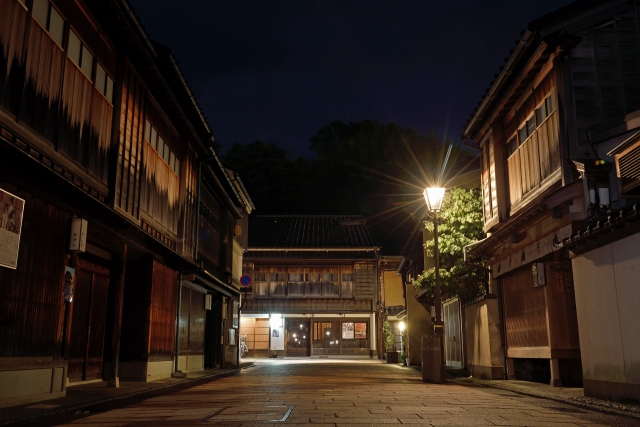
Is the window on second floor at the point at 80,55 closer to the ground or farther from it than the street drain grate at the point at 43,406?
farther from it

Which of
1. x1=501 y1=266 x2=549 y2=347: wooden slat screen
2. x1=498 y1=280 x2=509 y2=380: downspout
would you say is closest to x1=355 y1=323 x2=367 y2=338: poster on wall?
x1=498 y1=280 x2=509 y2=380: downspout

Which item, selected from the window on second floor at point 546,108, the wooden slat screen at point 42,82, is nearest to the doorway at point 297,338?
the window on second floor at point 546,108

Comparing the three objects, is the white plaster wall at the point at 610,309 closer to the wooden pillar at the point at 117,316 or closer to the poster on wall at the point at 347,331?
the wooden pillar at the point at 117,316

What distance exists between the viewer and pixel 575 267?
41.3 ft

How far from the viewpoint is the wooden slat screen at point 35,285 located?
9820mm

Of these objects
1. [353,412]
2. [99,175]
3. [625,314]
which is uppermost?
[99,175]

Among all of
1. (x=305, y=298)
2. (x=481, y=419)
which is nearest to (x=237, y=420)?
(x=481, y=419)

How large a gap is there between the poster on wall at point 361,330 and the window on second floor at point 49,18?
139 feet

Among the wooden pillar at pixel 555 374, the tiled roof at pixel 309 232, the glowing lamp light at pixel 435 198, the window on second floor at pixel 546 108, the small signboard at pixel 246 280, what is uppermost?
the tiled roof at pixel 309 232

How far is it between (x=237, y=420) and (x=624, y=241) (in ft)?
23.8

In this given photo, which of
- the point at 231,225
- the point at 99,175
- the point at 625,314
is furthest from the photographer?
the point at 231,225

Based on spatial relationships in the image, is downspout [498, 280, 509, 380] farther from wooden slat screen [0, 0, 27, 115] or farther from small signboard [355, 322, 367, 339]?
small signboard [355, 322, 367, 339]

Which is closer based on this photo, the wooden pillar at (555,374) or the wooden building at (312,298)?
the wooden pillar at (555,374)

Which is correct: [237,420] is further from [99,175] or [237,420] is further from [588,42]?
[588,42]
